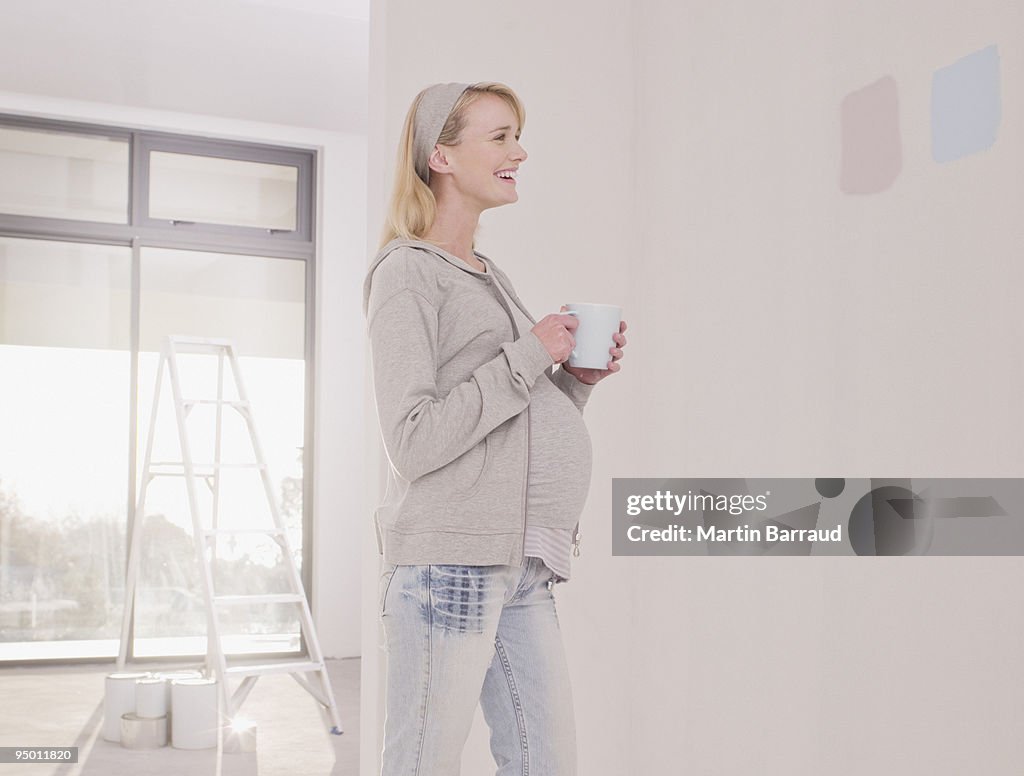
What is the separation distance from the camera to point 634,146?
7.74 feet

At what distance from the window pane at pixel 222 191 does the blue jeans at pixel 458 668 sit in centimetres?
432

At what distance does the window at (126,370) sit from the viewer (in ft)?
16.1

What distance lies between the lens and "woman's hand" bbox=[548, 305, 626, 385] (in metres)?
1.32

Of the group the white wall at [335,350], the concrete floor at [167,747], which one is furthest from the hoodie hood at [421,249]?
the white wall at [335,350]

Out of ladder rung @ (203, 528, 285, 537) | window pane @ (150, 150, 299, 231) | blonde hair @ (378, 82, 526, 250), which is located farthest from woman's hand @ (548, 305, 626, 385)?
window pane @ (150, 150, 299, 231)

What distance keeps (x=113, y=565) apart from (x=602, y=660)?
3429mm

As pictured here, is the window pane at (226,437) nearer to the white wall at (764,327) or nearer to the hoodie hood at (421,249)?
the white wall at (764,327)

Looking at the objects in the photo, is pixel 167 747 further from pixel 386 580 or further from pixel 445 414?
pixel 445 414

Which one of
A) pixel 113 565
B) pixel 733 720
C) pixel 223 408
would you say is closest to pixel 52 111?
pixel 223 408

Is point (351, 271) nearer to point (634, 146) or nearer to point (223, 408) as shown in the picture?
point (223, 408)

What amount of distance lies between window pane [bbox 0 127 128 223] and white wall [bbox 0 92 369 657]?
0.14 meters

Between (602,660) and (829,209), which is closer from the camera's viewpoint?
(829,209)

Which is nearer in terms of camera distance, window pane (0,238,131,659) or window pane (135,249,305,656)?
window pane (0,238,131,659)

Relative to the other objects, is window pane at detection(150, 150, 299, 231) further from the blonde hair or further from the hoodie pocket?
the hoodie pocket
